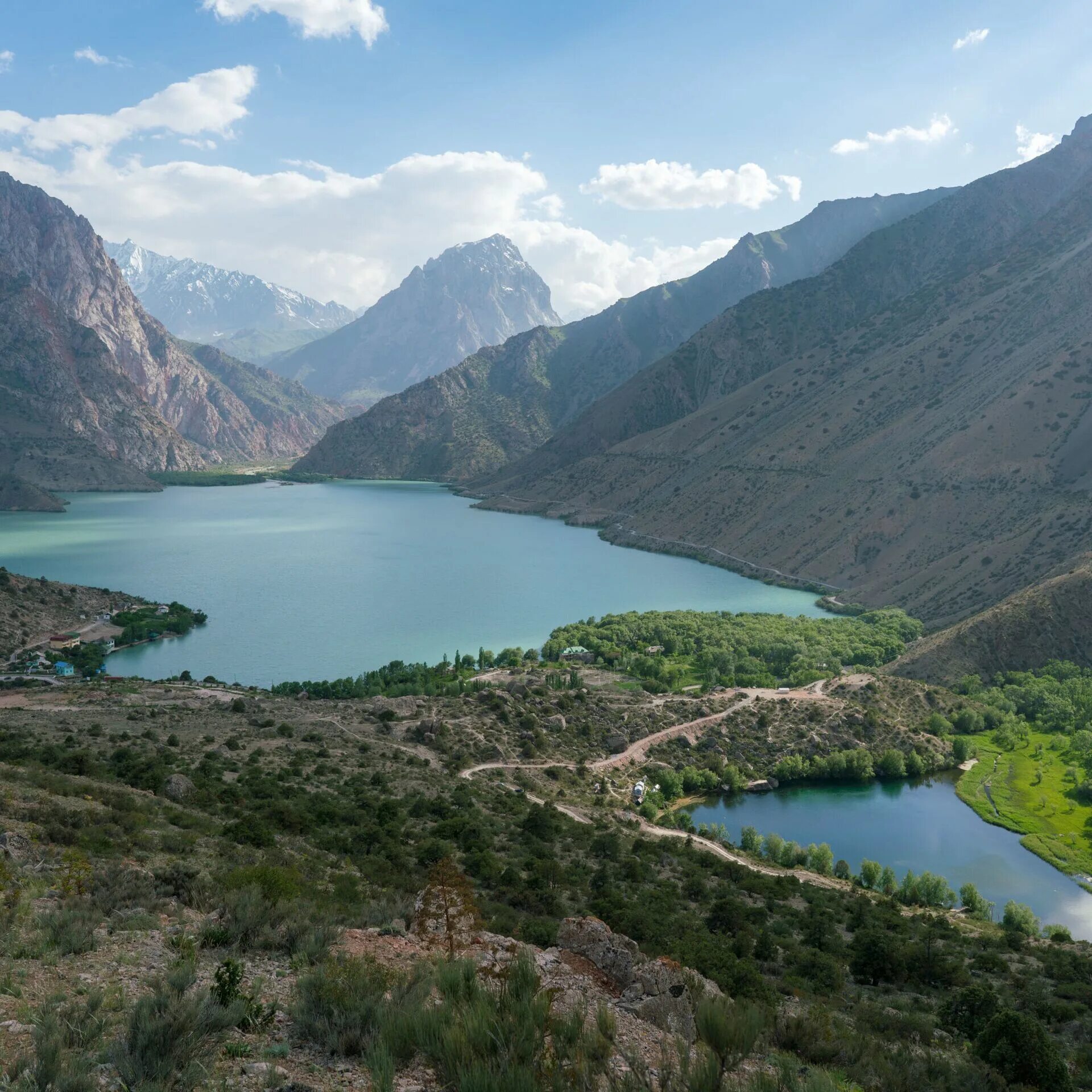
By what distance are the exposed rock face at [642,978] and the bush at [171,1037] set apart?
Answer: 202 inches

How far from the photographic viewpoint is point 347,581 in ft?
307

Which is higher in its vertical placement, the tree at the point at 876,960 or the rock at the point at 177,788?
the rock at the point at 177,788

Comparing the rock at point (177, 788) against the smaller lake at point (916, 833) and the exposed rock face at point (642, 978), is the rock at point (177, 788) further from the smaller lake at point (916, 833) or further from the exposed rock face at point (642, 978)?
the smaller lake at point (916, 833)

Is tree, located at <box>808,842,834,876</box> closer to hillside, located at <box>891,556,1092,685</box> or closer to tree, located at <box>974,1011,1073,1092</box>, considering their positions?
tree, located at <box>974,1011,1073,1092</box>

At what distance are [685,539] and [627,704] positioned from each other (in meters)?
72.5

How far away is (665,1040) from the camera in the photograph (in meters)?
9.34

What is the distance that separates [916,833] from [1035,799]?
7309 millimetres

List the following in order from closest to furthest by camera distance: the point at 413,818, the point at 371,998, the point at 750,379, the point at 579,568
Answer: the point at 371,998
the point at 413,818
the point at 579,568
the point at 750,379

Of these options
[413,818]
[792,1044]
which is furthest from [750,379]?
[792,1044]

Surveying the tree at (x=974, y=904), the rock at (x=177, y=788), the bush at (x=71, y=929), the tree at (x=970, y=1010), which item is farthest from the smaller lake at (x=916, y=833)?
the bush at (x=71, y=929)

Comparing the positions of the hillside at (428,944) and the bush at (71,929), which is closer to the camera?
the hillside at (428,944)

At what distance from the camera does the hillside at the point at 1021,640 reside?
194 ft

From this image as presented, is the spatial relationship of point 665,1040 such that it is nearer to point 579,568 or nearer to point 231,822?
point 231,822

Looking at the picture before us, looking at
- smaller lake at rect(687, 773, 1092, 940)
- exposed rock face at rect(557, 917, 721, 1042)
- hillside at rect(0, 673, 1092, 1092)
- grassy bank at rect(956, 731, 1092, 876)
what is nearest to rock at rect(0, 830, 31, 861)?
hillside at rect(0, 673, 1092, 1092)
